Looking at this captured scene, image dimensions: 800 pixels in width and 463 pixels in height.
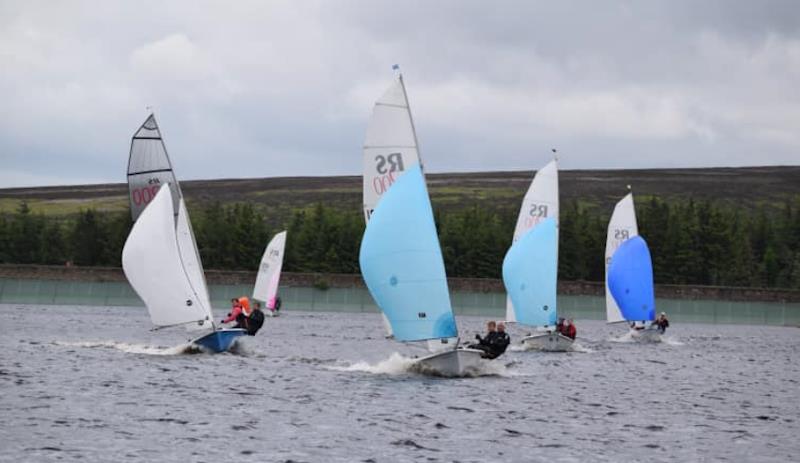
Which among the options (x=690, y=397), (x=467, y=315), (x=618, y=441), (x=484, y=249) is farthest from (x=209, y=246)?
(x=618, y=441)

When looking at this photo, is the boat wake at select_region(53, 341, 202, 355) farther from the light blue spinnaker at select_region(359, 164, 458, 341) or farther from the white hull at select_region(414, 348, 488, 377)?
the light blue spinnaker at select_region(359, 164, 458, 341)

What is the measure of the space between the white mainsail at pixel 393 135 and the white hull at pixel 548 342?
52.7 ft

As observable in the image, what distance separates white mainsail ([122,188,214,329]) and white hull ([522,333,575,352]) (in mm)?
14475

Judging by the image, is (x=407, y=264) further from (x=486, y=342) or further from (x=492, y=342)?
(x=492, y=342)

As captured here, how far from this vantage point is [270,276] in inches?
3583

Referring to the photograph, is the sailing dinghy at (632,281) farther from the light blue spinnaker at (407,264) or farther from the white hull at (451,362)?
the light blue spinnaker at (407,264)

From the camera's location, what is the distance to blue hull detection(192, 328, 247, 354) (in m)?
40.5

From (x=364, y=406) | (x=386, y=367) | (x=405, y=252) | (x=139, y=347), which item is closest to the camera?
(x=364, y=406)

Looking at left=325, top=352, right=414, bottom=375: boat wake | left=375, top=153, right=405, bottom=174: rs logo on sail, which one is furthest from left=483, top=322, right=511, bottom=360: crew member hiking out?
left=375, top=153, right=405, bottom=174: rs logo on sail

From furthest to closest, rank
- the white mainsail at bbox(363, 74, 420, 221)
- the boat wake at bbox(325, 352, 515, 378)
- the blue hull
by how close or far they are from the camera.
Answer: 1. the blue hull
2. the boat wake at bbox(325, 352, 515, 378)
3. the white mainsail at bbox(363, 74, 420, 221)

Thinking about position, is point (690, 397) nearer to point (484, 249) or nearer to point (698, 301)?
point (698, 301)

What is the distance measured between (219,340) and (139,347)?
4.72m

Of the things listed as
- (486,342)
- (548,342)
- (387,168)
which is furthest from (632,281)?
(387,168)

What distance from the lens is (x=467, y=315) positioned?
9600 cm
